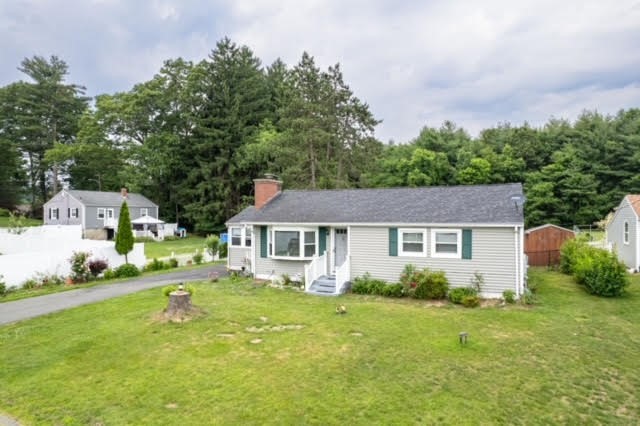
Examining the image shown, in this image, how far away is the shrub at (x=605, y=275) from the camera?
1233cm

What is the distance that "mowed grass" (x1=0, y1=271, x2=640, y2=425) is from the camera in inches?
211

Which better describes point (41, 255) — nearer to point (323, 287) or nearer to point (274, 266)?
point (274, 266)

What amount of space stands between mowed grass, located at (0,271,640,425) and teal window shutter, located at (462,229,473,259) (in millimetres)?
1965

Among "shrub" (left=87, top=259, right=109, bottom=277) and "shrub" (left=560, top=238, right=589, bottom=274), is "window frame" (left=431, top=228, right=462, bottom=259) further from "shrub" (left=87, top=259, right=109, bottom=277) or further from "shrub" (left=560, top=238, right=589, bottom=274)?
"shrub" (left=87, top=259, right=109, bottom=277)

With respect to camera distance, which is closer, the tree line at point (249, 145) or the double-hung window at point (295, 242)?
the double-hung window at point (295, 242)

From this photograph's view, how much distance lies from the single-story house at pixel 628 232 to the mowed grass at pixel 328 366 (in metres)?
6.93

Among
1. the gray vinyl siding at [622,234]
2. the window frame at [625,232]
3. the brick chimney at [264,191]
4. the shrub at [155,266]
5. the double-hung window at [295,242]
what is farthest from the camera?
the shrub at [155,266]

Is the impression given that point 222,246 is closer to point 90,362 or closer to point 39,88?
point 90,362

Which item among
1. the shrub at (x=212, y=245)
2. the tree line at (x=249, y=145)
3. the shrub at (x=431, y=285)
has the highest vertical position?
the tree line at (x=249, y=145)

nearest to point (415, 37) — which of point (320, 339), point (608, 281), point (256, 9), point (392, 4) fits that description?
point (392, 4)

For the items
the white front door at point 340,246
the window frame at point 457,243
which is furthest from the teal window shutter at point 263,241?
the window frame at point 457,243

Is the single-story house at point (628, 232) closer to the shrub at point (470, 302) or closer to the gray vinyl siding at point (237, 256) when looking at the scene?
the shrub at point (470, 302)

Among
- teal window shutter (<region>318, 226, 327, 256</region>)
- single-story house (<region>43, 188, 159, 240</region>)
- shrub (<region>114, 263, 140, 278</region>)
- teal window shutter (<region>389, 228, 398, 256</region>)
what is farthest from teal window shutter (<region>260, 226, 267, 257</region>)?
single-story house (<region>43, 188, 159, 240</region>)

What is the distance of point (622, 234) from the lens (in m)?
17.7
